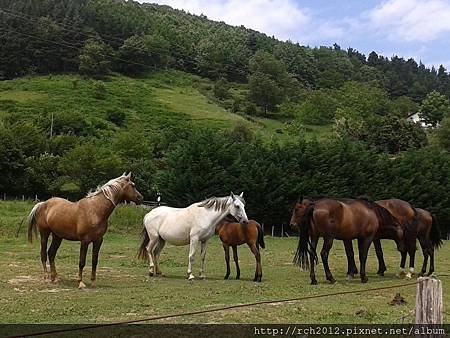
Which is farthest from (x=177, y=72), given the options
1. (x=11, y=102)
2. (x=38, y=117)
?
(x=38, y=117)

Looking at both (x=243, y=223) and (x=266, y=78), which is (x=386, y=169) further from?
(x=266, y=78)

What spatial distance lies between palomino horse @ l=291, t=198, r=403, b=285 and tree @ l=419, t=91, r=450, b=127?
8993cm

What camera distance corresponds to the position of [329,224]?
43.1ft

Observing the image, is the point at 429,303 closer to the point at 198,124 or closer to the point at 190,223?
the point at 190,223

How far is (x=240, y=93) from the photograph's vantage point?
10881cm

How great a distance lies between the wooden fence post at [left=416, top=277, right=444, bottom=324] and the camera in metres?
5.29

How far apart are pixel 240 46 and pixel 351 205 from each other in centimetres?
12735

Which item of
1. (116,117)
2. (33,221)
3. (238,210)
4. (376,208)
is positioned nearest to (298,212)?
(238,210)

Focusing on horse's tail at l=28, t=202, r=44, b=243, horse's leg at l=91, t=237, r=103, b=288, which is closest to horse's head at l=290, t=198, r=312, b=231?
horse's leg at l=91, t=237, r=103, b=288

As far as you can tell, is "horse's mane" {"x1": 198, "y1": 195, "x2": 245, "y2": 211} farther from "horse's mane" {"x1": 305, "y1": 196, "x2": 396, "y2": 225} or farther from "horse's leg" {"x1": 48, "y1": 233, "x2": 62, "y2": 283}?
"horse's leg" {"x1": 48, "y1": 233, "x2": 62, "y2": 283}

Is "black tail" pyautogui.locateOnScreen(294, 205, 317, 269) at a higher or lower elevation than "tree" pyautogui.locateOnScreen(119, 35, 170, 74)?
lower

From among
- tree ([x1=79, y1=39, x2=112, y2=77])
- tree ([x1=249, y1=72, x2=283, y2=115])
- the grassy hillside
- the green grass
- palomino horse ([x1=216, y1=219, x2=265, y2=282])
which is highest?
tree ([x1=79, y1=39, x2=112, y2=77])

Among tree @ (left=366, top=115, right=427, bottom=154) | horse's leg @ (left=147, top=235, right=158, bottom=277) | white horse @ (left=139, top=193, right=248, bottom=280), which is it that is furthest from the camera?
tree @ (left=366, top=115, right=427, bottom=154)

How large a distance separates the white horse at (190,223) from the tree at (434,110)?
298ft
